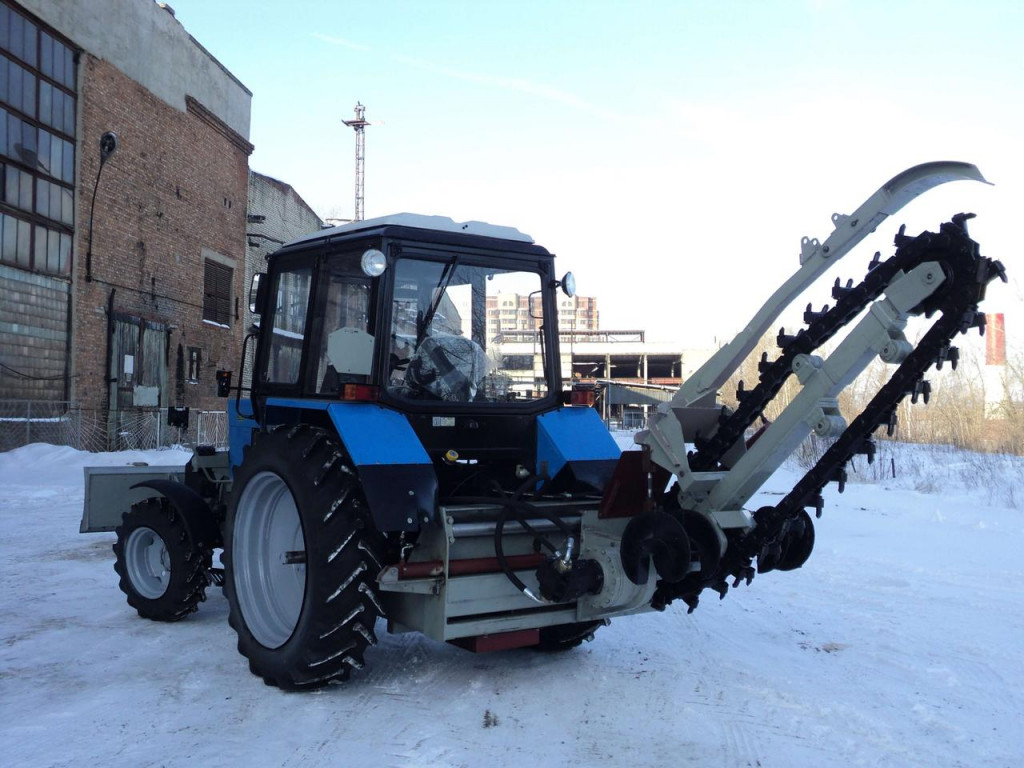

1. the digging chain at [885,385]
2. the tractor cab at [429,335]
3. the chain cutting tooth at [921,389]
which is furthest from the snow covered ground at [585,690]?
the chain cutting tooth at [921,389]

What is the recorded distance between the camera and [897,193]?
12.6 ft

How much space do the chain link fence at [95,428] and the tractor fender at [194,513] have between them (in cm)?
810

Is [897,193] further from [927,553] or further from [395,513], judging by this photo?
[927,553]

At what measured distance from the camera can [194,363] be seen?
21.9 m

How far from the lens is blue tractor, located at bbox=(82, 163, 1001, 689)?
392 centimetres

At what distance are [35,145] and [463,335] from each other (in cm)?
1425

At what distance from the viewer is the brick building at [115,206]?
15.9m

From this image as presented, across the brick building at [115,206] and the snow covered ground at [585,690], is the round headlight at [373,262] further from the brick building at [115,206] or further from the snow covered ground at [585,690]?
the brick building at [115,206]

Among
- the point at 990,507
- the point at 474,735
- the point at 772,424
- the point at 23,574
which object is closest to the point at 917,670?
the point at 772,424

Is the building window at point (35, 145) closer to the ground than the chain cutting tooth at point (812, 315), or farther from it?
farther from it

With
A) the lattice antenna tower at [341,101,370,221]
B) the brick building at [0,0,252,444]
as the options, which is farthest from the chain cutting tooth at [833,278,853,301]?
the lattice antenna tower at [341,101,370,221]

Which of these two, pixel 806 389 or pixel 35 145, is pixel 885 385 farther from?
pixel 35 145

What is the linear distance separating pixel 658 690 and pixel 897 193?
8.74ft

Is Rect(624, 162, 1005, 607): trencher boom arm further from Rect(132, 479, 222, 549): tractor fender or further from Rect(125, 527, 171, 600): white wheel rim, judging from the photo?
Rect(125, 527, 171, 600): white wheel rim
